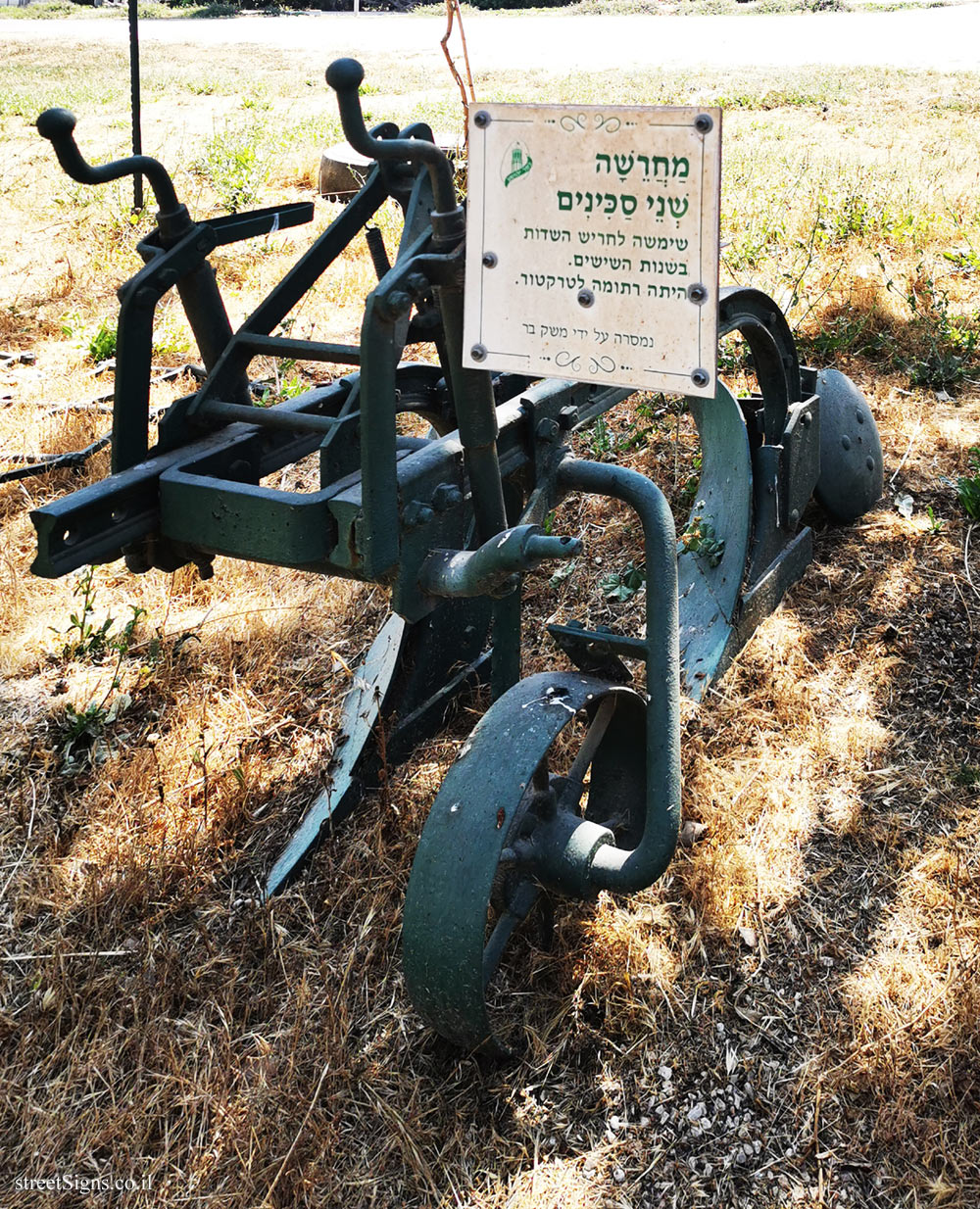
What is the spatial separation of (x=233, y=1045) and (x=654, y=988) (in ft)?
2.67

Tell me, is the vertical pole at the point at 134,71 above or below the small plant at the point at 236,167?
above

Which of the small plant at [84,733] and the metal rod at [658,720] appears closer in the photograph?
the metal rod at [658,720]

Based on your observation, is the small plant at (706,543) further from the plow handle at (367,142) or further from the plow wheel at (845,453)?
the plow handle at (367,142)

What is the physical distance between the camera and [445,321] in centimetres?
193

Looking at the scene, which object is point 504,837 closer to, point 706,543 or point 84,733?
point 84,733

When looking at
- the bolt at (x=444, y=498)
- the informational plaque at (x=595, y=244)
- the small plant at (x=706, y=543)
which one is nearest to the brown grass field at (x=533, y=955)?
the small plant at (x=706, y=543)

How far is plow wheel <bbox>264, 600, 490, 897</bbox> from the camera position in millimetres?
2688

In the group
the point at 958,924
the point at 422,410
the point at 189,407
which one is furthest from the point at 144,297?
the point at 958,924

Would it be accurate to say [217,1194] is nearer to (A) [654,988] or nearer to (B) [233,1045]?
(B) [233,1045]

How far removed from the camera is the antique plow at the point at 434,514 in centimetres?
183

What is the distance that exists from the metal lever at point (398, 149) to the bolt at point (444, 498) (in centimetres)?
42

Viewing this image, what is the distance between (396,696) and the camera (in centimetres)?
285

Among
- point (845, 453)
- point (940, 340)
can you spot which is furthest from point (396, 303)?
point (940, 340)

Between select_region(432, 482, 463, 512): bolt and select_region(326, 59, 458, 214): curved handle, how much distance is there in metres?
0.50
